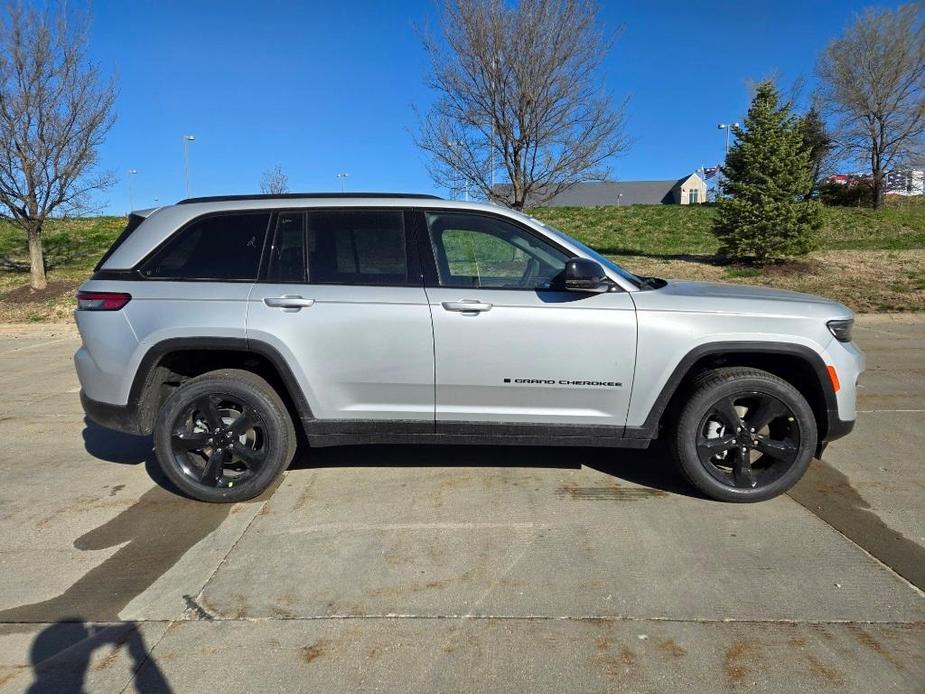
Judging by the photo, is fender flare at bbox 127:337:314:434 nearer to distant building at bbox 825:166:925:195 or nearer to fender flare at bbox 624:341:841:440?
fender flare at bbox 624:341:841:440

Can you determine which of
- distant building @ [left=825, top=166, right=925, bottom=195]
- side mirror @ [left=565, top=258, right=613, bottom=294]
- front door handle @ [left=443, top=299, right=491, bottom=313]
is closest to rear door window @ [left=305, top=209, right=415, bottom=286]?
front door handle @ [left=443, top=299, right=491, bottom=313]

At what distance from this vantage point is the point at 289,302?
383 cm

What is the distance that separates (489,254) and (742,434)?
1.87 meters

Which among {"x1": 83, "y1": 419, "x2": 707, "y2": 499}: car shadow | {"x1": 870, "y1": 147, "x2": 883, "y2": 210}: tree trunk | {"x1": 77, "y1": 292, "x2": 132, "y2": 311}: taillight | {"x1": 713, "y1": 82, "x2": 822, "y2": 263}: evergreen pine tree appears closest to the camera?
{"x1": 77, "y1": 292, "x2": 132, "y2": 311}: taillight

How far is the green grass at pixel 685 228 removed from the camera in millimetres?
19559

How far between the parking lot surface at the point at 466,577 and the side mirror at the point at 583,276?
1316 millimetres

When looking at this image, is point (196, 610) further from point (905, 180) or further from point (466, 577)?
point (905, 180)

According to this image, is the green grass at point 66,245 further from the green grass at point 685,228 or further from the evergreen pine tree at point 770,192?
the evergreen pine tree at point 770,192

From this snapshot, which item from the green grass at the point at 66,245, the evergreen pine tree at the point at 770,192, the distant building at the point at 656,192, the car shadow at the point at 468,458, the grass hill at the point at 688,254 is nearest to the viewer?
the car shadow at the point at 468,458

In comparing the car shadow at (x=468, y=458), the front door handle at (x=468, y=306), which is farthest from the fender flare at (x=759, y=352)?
the front door handle at (x=468, y=306)

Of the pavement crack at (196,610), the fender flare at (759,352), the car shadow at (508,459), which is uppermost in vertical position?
the fender flare at (759,352)

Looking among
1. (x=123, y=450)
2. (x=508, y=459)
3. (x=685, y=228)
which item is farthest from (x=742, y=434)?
(x=685, y=228)

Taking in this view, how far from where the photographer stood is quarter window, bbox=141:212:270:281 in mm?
3965

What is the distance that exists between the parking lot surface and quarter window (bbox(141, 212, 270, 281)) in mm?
1441
